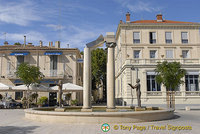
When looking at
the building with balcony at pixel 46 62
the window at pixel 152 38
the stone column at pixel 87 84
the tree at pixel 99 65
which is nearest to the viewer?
the stone column at pixel 87 84

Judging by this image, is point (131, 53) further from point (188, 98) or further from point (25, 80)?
point (25, 80)

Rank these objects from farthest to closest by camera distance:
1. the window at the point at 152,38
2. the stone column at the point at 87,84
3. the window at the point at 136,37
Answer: the window at the point at 152,38 → the window at the point at 136,37 → the stone column at the point at 87,84

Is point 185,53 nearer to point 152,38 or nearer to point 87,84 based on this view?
point 152,38

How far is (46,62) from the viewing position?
3116 cm

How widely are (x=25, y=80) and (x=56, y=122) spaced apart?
14759 millimetres

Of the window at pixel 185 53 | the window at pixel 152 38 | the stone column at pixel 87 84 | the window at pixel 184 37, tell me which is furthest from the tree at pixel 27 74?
the window at pixel 184 37

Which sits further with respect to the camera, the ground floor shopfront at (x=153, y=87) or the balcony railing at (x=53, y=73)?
the balcony railing at (x=53, y=73)

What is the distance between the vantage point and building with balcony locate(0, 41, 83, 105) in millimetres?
30500

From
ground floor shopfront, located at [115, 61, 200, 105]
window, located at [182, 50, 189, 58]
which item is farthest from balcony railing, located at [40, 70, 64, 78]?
window, located at [182, 50, 189, 58]

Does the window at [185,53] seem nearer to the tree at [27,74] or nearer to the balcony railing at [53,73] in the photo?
the balcony railing at [53,73]

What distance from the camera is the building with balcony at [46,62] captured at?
100ft

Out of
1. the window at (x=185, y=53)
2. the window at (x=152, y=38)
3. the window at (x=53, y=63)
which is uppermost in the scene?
the window at (x=152, y=38)

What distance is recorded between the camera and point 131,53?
3166cm

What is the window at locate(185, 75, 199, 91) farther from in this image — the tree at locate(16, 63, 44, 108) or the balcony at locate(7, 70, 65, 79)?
the tree at locate(16, 63, 44, 108)
